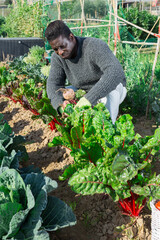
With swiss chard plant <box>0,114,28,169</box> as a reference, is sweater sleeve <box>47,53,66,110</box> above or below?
above

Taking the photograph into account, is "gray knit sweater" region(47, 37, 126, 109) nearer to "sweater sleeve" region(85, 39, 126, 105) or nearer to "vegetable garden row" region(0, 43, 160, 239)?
"sweater sleeve" region(85, 39, 126, 105)

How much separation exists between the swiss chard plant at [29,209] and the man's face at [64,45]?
1.33 m

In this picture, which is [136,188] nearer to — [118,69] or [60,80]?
[118,69]

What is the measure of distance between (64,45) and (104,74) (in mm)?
487

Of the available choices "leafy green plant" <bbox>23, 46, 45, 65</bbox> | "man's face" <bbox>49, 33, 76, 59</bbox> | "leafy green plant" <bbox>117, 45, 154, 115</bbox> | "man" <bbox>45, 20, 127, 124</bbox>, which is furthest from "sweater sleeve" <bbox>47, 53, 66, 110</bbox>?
"leafy green plant" <bbox>23, 46, 45, 65</bbox>

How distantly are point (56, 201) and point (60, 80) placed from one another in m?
1.79

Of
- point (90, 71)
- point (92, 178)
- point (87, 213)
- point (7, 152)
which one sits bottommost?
point (87, 213)

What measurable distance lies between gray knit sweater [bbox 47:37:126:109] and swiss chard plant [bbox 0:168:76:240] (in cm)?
112

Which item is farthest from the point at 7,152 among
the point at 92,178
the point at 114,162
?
the point at 114,162

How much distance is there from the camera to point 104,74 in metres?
2.57

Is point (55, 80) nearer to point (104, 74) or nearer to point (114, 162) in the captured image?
point (104, 74)

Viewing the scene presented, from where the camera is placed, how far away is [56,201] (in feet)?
5.73

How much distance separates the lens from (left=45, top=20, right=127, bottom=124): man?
8.36ft

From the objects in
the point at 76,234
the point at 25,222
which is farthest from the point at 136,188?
the point at 25,222
